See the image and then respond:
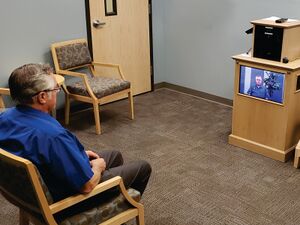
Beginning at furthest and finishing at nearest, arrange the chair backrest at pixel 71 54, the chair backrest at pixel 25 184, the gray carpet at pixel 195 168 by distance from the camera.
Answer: the chair backrest at pixel 71 54
the gray carpet at pixel 195 168
the chair backrest at pixel 25 184

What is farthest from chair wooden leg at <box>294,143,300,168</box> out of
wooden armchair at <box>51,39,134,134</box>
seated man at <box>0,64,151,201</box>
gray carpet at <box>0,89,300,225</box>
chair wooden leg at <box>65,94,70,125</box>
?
chair wooden leg at <box>65,94,70,125</box>

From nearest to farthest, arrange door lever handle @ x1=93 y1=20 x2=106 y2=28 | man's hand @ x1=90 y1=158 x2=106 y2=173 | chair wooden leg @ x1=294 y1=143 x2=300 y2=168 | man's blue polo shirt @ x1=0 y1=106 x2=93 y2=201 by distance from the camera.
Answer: man's blue polo shirt @ x1=0 y1=106 x2=93 y2=201
man's hand @ x1=90 y1=158 x2=106 y2=173
chair wooden leg @ x1=294 y1=143 x2=300 y2=168
door lever handle @ x1=93 y1=20 x2=106 y2=28

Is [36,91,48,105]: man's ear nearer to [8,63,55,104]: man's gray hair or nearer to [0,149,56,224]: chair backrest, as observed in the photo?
[8,63,55,104]: man's gray hair

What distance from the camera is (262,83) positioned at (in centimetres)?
326

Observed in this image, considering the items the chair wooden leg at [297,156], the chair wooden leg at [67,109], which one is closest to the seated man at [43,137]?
the chair wooden leg at [297,156]

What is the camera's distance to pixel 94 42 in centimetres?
442

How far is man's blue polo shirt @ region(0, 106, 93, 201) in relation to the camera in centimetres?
167

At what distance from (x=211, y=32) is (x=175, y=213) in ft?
8.40

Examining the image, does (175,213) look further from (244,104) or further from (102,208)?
(244,104)

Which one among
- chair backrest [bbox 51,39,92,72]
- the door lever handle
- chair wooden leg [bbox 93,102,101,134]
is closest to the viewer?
chair wooden leg [bbox 93,102,101,134]

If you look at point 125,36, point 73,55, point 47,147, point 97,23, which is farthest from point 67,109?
point 47,147

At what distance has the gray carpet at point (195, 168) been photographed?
8.50 feet

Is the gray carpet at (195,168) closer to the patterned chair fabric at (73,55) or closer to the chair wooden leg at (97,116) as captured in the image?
the chair wooden leg at (97,116)

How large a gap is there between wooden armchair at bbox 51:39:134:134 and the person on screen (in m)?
1.32
